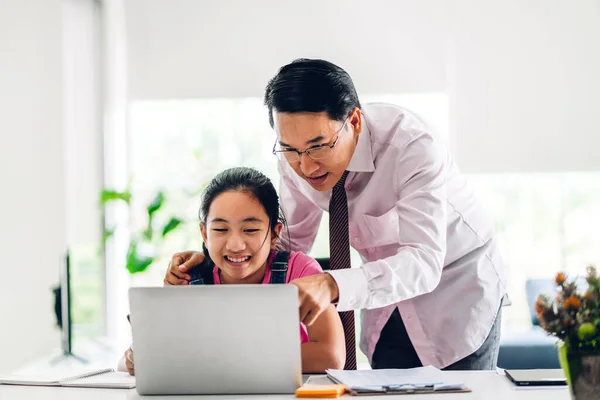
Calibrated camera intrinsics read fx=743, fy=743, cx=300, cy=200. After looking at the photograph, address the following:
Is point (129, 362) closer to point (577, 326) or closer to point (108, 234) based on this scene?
point (577, 326)

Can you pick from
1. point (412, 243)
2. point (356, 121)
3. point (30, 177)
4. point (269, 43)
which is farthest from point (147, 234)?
point (412, 243)

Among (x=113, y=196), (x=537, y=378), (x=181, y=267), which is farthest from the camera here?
(x=113, y=196)

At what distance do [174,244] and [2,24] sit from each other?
61.8 inches

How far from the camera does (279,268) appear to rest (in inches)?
78.9

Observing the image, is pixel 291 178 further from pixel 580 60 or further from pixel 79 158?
pixel 580 60

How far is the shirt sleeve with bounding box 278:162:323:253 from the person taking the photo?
223cm

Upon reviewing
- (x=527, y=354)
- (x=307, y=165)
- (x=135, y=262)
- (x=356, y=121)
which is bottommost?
(x=527, y=354)

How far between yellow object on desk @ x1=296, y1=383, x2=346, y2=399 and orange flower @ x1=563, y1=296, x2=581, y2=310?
480mm

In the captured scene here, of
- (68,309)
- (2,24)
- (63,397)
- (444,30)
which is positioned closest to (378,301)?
(63,397)

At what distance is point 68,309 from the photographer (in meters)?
3.20

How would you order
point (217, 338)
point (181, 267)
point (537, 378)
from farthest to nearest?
point (181, 267) < point (537, 378) < point (217, 338)

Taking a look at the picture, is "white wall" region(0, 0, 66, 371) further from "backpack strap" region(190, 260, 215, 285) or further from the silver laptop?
the silver laptop

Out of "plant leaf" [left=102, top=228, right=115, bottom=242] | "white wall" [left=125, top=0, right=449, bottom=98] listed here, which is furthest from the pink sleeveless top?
"white wall" [left=125, top=0, right=449, bottom=98]

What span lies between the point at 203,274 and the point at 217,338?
0.60m
